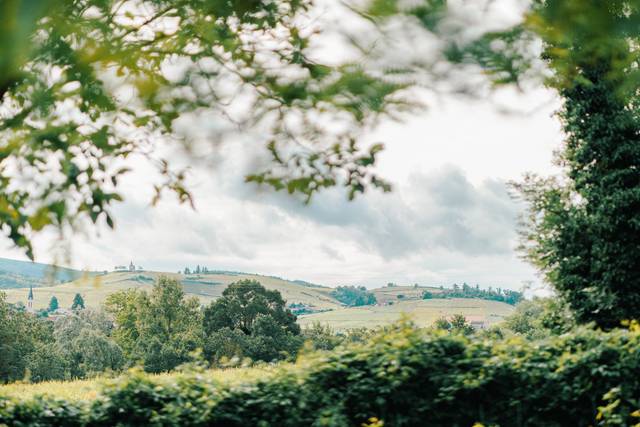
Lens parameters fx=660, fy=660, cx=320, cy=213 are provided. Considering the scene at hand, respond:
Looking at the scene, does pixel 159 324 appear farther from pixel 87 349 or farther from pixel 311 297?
pixel 311 297

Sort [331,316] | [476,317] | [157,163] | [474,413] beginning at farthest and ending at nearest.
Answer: [331,316] → [476,317] → [474,413] → [157,163]

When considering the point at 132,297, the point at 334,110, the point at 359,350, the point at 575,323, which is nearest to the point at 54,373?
the point at 132,297

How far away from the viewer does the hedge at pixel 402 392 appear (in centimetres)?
595

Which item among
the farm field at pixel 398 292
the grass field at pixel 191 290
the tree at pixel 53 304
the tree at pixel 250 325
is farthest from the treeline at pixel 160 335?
the tree at pixel 53 304

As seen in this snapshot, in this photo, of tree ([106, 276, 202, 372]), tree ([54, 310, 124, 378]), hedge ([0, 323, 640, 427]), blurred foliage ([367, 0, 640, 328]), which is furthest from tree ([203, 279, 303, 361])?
hedge ([0, 323, 640, 427])

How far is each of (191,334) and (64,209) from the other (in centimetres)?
4532

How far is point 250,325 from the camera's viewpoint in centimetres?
4831

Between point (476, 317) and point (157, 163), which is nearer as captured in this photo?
point (157, 163)

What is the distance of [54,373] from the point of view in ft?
151

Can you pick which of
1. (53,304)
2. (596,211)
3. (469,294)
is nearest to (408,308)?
(469,294)

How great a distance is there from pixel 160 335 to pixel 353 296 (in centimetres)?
6126

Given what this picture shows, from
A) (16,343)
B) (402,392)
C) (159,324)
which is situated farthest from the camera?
(159,324)

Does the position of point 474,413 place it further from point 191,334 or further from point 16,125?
point 191,334

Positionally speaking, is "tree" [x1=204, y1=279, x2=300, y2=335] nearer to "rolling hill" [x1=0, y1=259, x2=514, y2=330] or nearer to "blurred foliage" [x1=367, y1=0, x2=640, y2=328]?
"rolling hill" [x1=0, y1=259, x2=514, y2=330]
